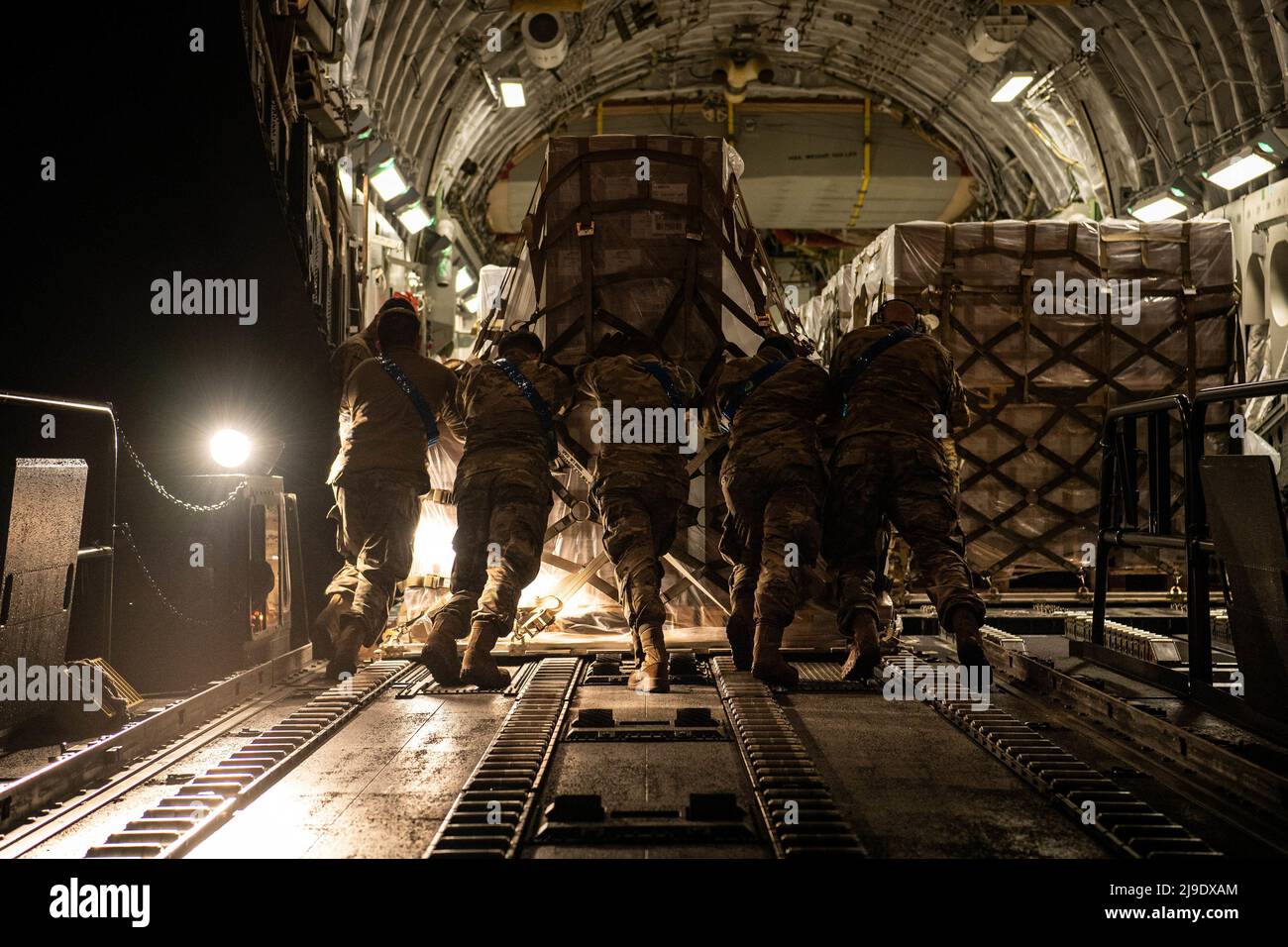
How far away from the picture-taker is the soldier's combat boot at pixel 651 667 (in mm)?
5387

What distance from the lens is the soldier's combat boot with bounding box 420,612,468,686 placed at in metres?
5.36

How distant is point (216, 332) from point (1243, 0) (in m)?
11.1

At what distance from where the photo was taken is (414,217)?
1338cm

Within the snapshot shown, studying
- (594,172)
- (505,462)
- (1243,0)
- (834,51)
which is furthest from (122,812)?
(834,51)

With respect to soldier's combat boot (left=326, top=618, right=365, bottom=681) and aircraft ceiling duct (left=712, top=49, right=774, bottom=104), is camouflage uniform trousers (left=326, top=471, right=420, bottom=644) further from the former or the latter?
aircraft ceiling duct (left=712, top=49, right=774, bottom=104)

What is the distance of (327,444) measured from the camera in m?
7.60

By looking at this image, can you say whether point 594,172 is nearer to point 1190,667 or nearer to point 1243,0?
point 1190,667

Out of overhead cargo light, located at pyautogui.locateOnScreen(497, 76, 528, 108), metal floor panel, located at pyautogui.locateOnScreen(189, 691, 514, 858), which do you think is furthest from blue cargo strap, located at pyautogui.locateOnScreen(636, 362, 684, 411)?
Answer: overhead cargo light, located at pyautogui.locateOnScreen(497, 76, 528, 108)

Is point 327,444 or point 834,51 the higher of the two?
point 834,51

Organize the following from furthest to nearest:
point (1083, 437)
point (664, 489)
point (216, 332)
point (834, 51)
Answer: point (834, 51) < point (1083, 437) < point (216, 332) < point (664, 489)

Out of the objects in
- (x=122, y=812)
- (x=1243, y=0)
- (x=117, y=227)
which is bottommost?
(x=122, y=812)

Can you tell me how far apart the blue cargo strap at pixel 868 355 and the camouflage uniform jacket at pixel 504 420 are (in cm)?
171

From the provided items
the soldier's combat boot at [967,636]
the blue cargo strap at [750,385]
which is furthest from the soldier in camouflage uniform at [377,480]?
the soldier's combat boot at [967,636]

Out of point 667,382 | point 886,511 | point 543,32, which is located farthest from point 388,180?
point 886,511
